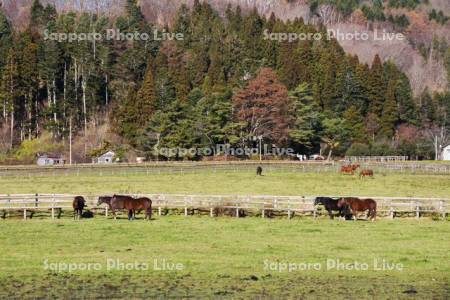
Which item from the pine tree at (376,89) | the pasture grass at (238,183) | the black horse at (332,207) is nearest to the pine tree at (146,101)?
the pasture grass at (238,183)

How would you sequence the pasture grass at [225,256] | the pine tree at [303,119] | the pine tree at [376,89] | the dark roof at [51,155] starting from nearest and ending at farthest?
the pasture grass at [225,256]
the dark roof at [51,155]
the pine tree at [303,119]
the pine tree at [376,89]

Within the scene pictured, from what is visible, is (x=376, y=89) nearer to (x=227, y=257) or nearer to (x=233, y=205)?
(x=233, y=205)

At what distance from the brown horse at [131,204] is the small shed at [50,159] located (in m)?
64.7

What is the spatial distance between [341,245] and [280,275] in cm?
549

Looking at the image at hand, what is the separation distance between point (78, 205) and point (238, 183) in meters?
23.6

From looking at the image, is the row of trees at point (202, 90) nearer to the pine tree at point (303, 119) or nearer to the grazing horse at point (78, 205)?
the pine tree at point (303, 119)

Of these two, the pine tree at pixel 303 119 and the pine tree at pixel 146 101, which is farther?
the pine tree at pixel 146 101

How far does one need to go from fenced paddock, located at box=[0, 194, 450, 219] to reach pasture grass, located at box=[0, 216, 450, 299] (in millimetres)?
1421

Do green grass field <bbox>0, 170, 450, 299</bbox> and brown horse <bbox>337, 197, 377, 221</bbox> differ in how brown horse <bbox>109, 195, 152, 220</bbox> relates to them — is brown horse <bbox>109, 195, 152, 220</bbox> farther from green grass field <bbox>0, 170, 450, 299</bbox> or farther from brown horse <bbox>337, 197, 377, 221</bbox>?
brown horse <bbox>337, 197, 377, 221</bbox>

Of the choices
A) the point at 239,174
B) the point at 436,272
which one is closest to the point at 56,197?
the point at 436,272

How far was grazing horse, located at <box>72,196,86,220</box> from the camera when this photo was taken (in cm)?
3592

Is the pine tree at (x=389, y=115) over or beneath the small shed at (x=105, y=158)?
over

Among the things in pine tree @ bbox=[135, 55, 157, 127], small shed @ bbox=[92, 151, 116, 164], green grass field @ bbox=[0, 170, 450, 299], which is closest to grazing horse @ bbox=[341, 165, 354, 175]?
green grass field @ bbox=[0, 170, 450, 299]

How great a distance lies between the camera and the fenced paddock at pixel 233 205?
36531mm
